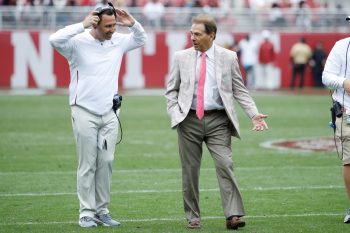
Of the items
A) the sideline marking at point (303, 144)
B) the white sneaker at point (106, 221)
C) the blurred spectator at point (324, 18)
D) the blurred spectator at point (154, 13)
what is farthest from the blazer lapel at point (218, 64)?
the blurred spectator at point (324, 18)

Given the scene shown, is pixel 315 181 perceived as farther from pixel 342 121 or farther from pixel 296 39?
pixel 296 39

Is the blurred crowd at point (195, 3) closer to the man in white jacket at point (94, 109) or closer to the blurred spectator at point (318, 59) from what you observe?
the blurred spectator at point (318, 59)

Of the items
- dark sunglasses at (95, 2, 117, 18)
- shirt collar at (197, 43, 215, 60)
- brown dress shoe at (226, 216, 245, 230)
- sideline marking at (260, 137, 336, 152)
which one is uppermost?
dark sunglasses at (95, 2, 117, 18)

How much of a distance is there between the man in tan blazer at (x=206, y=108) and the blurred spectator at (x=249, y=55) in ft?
91.0

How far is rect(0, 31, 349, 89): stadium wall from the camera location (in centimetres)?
3809

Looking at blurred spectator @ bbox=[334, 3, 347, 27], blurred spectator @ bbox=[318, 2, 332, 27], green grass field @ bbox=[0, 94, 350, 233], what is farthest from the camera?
blurred spectator @ bbox=[318, 2, 332, 27]

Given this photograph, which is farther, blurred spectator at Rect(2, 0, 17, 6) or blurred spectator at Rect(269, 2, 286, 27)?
blurred spectator at Rect(269, 2, 286, 27)

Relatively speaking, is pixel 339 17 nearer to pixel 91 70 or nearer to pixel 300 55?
pixel 300 55

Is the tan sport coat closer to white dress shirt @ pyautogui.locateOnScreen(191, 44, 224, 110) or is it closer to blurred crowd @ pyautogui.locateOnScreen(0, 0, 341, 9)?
white dress shirt @ pyautogui.locateOnScreen(191, 44, 224, 110)

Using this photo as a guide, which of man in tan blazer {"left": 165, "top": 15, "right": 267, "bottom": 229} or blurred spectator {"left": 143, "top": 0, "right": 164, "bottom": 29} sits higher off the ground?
man in tan blazer {"left": 165, "top": 15, "right": 267, "bottom": 229}

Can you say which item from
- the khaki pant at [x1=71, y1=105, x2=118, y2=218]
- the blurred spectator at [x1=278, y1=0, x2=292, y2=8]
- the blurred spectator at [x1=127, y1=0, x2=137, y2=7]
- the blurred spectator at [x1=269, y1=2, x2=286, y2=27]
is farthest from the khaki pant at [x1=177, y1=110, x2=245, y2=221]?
the blurred spectator at [x1=278, y1=0, x2=292, y2=8]

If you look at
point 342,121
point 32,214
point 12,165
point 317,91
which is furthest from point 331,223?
point 317,91

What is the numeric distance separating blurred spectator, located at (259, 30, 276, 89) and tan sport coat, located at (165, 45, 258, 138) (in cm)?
2799

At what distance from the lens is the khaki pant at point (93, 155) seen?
10.8 meters
